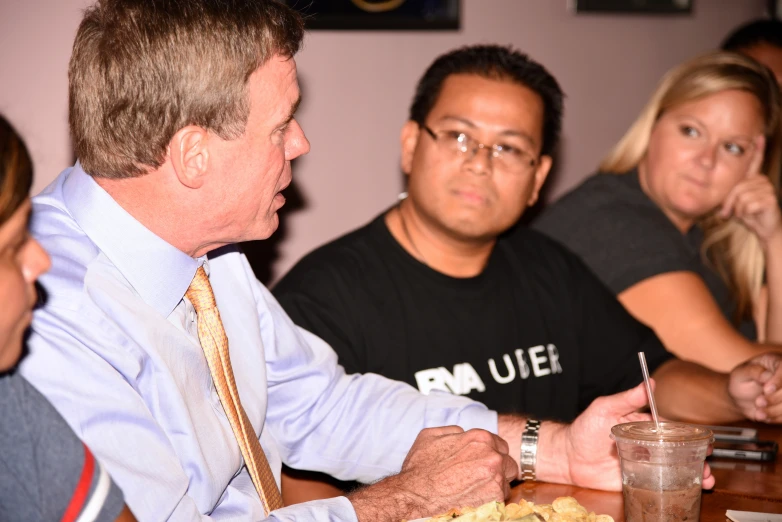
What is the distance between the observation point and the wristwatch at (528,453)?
1.56m

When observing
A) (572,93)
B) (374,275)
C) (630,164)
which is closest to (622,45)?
Result: (572,93)

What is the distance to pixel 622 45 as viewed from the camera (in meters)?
3.43

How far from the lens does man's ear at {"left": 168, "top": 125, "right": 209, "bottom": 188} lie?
134 cm

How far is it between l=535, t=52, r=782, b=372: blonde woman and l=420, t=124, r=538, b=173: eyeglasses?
1.61 feet

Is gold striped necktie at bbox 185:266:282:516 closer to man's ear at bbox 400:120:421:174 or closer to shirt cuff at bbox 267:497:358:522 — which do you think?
shirt cuff at bbox 267:497:358:522

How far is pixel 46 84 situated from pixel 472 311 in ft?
3.95

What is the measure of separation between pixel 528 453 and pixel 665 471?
16.1 inches

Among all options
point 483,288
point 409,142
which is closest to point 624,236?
point 483,288

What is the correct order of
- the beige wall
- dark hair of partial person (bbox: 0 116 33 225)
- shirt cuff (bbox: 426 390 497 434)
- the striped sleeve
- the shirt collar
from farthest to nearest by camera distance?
the beige wall
shirt cuff (bbox: 426 390 497 434)
the shirt collar
the striped sleeve
dark hair of partial person (bbox: 0 116 33 225)

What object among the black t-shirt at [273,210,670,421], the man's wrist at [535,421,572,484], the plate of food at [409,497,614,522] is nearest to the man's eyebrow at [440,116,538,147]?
the black t-shirt at [273,210,670,421]

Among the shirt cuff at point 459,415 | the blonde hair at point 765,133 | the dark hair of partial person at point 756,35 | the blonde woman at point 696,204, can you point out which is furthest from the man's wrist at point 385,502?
the dark hair of partial person at point 756,35

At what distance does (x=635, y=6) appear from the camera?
11.2 ft

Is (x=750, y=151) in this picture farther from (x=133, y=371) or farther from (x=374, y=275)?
(x=133, y=371)

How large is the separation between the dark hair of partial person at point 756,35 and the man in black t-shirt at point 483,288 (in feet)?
5.40
